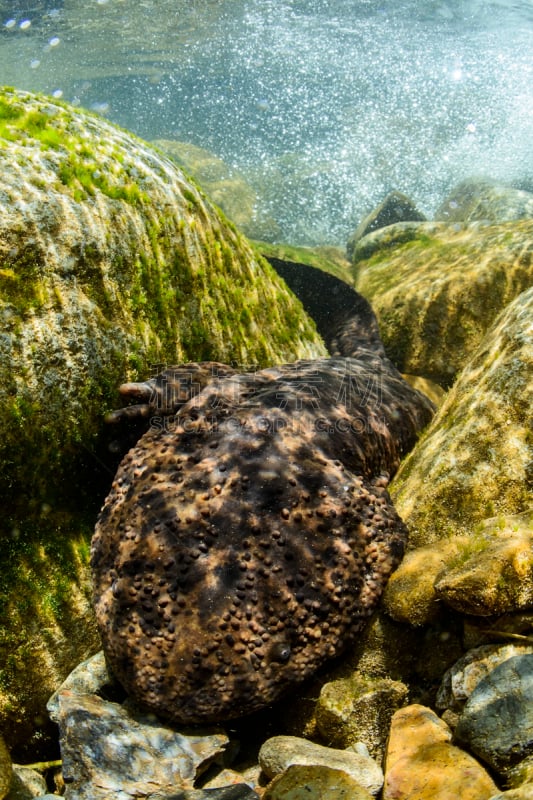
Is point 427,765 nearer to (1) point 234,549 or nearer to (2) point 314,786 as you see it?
(2) point 314,786

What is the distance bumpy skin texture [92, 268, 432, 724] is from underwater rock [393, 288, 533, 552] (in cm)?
26

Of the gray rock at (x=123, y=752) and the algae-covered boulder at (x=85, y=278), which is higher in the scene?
the algae-covered boulder at (x=85, y=278)

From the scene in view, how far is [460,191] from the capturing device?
57.1ft

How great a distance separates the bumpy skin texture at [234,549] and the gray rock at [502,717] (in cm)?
77

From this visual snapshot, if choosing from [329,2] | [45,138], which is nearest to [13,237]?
[45,138]

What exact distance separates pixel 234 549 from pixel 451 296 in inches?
206

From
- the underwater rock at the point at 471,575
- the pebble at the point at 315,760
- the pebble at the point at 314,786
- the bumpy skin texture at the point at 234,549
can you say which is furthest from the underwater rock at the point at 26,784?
the underwater rock at the point at 471,575

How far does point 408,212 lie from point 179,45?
33371 mm

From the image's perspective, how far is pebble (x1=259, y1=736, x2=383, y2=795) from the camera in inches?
85.6

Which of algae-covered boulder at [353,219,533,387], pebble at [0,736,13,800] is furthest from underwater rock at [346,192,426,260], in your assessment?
pebble at [0,736,13,800]

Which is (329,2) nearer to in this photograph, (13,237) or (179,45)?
(179,45)

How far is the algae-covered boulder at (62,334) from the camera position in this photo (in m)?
2.97

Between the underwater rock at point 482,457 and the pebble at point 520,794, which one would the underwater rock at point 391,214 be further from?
the pebble at point 520,794

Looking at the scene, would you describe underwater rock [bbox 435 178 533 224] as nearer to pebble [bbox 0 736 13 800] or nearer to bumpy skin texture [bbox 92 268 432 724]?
bumpy skin texture [bbox 92 268 432 724]
